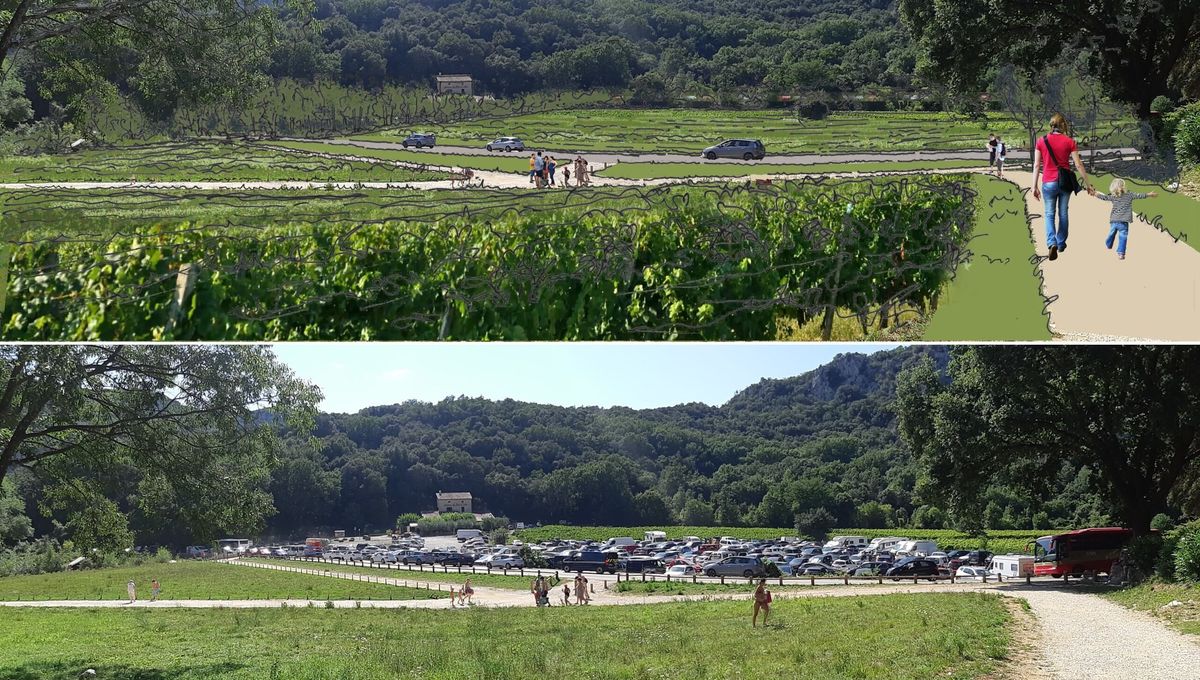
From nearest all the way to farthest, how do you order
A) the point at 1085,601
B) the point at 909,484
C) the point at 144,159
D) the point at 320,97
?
the point at 1085,601
the point at 144,159
the point at 320,97
the point at 909,484

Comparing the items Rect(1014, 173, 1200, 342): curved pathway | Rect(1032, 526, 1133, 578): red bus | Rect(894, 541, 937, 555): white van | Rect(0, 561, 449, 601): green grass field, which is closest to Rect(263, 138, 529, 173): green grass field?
Rect(0, 561, 449, 601): green grass field

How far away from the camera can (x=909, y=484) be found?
35.4 meters

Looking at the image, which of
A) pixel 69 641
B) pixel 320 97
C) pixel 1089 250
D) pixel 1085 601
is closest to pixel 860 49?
pixel 320 97

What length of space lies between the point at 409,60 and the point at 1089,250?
82.9 ft

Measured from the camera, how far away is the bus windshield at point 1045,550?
31.1 meters

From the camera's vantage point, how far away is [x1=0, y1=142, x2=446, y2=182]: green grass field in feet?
79.6

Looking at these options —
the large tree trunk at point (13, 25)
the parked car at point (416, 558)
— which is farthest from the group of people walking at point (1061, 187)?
the parked car at point (416, 558)

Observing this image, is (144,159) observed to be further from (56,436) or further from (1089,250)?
(1089,250)

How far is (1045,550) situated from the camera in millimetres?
31844

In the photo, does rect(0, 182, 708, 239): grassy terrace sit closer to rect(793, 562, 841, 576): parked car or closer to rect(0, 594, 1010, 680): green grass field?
rect(0, 594, 1010, 680): green grass field

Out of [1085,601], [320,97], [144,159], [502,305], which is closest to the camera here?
[502,305]

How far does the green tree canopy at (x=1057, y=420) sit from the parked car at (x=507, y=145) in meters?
12.8

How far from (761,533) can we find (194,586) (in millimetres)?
23301

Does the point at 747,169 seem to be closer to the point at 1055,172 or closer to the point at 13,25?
the point at 1055,172
